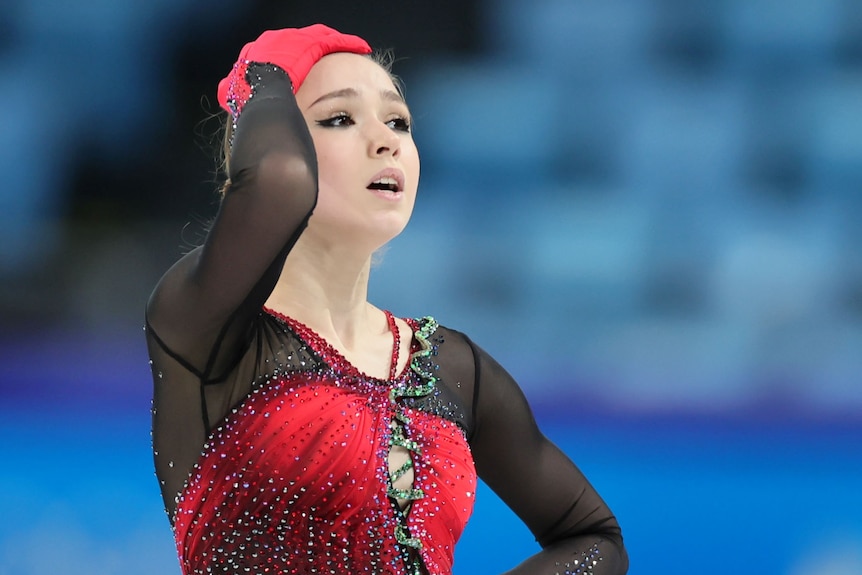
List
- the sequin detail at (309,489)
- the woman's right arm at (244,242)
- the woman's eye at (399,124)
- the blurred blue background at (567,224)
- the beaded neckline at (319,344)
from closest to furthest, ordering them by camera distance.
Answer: the woman's right arm at (244,242), the sequin detail at (309,489), the beaded neckline at (319,344), the woman's eye at (399,124), the blurred blue background at (567,224)

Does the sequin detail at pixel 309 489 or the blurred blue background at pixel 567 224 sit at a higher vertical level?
the blurred blue background at pixel 567 224

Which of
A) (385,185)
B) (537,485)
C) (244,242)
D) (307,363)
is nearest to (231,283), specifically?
(244,242)

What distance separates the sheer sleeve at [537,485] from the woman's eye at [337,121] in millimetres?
384

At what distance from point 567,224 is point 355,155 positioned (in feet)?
5.48

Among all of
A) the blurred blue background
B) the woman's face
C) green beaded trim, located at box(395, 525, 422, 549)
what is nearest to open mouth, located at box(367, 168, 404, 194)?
the woman's face

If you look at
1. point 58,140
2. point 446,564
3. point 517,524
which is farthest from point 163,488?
point 58,140

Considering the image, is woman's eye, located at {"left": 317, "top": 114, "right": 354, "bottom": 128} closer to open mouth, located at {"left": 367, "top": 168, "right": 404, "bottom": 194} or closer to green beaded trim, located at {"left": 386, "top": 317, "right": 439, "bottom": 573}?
open mouth, located at {"left": 367, "top": 168, "right": 404, "bottom": 194}

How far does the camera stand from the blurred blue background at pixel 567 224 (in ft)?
9.35

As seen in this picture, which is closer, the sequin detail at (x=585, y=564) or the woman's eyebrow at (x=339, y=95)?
the woman's eyebrow at (x=339, y=95)

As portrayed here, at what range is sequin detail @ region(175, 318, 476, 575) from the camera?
1246 mm

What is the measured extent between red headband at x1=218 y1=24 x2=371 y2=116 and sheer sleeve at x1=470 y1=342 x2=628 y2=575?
18.3 inches

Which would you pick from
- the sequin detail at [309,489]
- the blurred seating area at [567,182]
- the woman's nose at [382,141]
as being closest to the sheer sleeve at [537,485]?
the sequin detail at [309,489]

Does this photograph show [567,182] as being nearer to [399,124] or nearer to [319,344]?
[399,124]

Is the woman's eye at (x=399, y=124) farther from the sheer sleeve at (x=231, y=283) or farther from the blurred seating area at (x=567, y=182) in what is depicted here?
the blurred seating area at (x=567, y=182)
